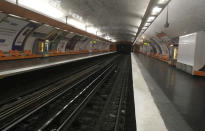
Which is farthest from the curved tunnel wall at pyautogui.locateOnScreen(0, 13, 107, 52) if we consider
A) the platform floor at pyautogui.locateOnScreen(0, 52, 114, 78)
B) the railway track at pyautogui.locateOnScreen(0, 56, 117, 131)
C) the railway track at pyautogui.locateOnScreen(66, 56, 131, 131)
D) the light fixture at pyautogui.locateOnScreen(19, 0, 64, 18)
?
the railway track at pyautogui.locateOnScreen(66, 56, 131, 131)

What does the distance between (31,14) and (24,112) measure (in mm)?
5150

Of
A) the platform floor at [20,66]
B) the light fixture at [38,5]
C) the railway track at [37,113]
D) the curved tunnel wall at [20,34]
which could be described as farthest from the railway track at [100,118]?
the curved tunnel wall at [20,34]

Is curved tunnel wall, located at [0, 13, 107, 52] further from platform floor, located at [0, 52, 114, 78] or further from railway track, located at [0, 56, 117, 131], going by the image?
railway track, located at [0, 56, 117, 131]

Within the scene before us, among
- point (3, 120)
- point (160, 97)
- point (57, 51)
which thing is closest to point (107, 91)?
point (160, 97)

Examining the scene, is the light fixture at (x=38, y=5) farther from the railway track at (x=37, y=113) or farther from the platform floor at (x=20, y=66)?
the railway track at (x=37, y=113)

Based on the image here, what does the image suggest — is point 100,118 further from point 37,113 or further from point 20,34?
point 20,34

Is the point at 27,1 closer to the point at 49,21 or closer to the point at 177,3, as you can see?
the point at 49,21

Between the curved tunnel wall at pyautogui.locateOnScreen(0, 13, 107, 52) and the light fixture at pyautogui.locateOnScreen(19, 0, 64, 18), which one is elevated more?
the light fixture at pyautogui.locateOnScreen(19, 0, 64, 18)

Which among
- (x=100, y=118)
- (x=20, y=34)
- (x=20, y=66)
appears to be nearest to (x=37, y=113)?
(x=100, y=118)

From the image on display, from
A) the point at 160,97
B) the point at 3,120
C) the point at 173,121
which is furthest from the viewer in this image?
the point at 160,97

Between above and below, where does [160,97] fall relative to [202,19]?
below

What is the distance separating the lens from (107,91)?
8.17 meters

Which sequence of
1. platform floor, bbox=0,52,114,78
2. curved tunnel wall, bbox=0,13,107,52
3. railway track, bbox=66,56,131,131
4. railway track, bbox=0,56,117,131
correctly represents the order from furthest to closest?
curved tunnel wall, bbox=0,13,107,52 → platform floor, bbox=0,52,114,78 → railway track, bbox=66,56,131,131 → railway track, bbox=0,56,117,131

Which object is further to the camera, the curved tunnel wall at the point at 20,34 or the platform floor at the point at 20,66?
the curved tunnel wall at the point at 20,34
